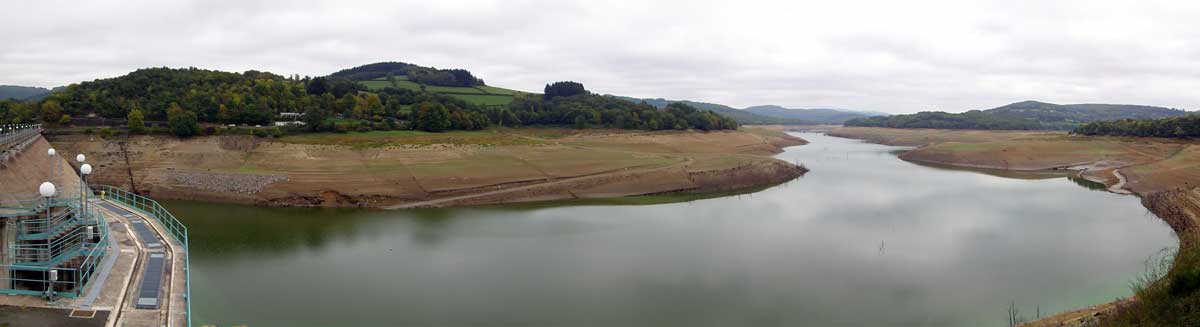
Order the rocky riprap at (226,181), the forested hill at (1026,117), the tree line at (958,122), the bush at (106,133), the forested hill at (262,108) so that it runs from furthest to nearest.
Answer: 1. the forested hill at (1026,117)
2. the tree line at (958,122)
3. the forested hill at (262,108)
4. the bush at (106,133)
5. the rocky riprap at (226,181)

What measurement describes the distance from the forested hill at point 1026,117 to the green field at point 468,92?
274 feet

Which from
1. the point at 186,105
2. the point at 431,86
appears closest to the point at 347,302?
the point at 186,105

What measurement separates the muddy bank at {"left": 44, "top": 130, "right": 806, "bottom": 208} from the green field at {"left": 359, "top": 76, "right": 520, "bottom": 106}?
1553 inches

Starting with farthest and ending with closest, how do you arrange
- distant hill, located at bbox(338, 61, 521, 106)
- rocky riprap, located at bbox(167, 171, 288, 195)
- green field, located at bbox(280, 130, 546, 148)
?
distant hill, located at bbox(338, 61, 521, 106) < green field, located at bbox(280, 130, 546, 148) < rocky riprap, located at bbox(167, 171, 288, 195)

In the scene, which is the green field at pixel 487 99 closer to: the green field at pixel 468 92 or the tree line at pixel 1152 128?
the green field at pixel 468 92

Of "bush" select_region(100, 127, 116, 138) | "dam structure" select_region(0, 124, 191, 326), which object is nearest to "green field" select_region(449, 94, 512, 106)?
"bush" select_region(100, 127, 116, 138)

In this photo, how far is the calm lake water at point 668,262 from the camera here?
15.3 metres

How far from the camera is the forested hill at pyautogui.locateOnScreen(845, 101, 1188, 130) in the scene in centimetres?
11406

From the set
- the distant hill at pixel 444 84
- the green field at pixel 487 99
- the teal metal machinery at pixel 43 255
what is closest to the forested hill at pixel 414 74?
the distant hill at pixel 444 84

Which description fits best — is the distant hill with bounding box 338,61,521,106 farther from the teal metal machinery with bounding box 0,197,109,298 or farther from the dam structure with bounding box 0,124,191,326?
the teal metal machinery with bounding box 0,197,109,298

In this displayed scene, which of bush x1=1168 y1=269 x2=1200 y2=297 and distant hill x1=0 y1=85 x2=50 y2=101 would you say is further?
distant hill x1=0 y1=85 x2=50 y2=101

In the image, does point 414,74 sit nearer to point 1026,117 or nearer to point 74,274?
point 74,274

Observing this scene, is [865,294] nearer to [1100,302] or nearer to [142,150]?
[1100,302]

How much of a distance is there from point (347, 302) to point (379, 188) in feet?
59.2
